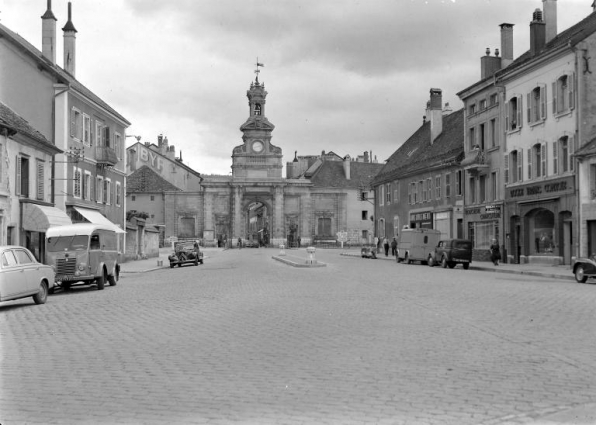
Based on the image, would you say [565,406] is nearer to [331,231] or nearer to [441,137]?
[441,137]

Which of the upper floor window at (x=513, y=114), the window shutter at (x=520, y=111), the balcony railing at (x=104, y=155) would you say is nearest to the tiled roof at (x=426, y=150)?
the upper floor window at (x=513, y=114)

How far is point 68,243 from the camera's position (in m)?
23.9

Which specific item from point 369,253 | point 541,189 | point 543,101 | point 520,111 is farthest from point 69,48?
point 541,189

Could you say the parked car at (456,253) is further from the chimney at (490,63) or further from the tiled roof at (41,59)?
the tiled roof at (41,59)

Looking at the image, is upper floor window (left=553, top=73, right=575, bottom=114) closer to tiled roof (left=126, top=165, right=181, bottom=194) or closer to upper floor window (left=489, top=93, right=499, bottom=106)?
upper floor window (left=489, top=93, right=499, bottom=106)

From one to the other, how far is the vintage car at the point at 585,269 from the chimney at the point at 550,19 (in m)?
20.1

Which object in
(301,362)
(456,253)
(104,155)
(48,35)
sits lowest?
(301,362)

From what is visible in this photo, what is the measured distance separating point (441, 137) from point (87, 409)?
54.6 m

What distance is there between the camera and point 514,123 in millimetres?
42438

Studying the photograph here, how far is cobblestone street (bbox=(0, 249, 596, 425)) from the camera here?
6734 millimetres

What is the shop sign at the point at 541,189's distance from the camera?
3628 cm

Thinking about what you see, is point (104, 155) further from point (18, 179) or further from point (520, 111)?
point (520, 111)

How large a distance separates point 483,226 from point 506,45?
40.8ft

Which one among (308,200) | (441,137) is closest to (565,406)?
(441,137)
